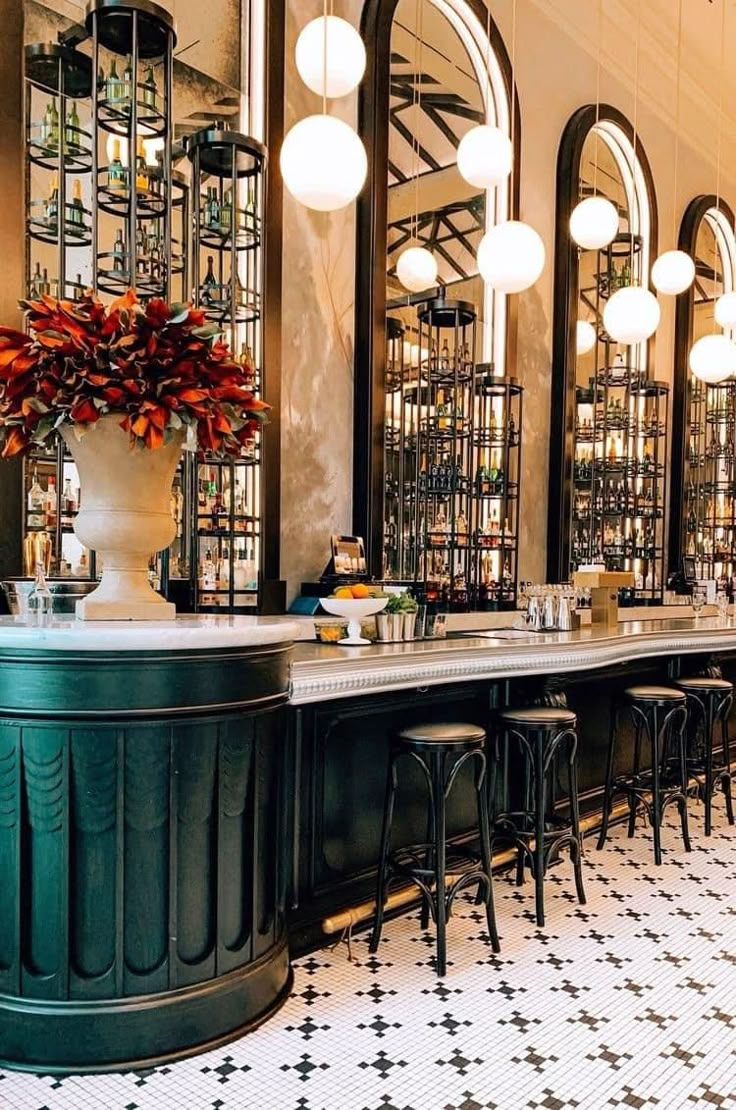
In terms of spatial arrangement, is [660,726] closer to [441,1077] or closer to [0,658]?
[441,1077]

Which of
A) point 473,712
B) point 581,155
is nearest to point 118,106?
point 473,712

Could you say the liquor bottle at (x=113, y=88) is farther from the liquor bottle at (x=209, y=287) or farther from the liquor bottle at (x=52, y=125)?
the liquor bottle at (x=209, y=287)

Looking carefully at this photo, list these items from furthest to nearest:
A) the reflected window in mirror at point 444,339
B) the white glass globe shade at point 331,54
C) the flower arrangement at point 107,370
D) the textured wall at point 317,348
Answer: the reflected window in mirror at point 444,339 → the textured wall at point 317,348 → the white glass globe shade at point 331,54 → the flower arrangement at point 107,370

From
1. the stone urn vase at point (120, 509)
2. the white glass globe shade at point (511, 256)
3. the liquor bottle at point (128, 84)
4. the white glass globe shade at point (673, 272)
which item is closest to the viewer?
the stone urn vase at point (120, 509)

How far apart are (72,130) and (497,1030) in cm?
395

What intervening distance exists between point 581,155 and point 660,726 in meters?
5.57

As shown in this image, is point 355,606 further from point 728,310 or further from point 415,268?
point 728,310

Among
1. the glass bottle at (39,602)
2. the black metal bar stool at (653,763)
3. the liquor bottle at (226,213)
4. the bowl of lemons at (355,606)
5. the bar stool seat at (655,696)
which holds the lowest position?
the black metal bar stool at (653,763)

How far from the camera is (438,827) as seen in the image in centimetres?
294

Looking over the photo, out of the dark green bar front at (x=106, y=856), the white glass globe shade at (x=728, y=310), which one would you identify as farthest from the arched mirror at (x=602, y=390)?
the dark green bar front at (x=106, y=856)

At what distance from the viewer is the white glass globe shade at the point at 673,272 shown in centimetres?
581

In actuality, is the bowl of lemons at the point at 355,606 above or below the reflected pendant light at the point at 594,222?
below

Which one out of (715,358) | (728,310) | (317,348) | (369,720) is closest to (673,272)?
(728,310)

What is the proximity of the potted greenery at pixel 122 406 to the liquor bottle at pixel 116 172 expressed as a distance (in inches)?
68.9
